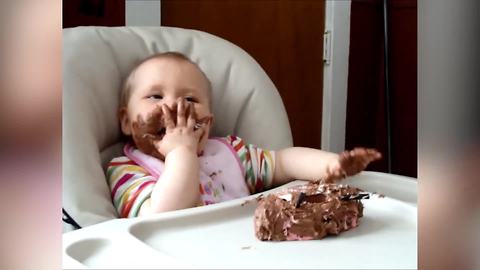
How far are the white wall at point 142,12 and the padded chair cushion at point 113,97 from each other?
0.16 metres

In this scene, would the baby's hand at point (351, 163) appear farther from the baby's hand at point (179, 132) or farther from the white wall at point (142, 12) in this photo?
the white wall at point (142, 12)

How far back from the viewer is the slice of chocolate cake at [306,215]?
44 centimetres

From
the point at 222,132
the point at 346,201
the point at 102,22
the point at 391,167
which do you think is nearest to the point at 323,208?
the point at 346,201

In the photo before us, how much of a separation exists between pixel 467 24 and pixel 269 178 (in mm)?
583

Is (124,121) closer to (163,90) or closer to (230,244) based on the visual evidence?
(163,90)

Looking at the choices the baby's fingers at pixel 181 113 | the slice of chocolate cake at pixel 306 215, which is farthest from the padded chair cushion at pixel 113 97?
the slice of chocolate cake at pixel 306 215

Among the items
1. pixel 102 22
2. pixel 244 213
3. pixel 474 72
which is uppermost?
pixel 102 22

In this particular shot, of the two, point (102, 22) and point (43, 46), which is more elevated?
point (102, 22)

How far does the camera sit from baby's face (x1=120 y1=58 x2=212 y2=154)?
28.2 inches

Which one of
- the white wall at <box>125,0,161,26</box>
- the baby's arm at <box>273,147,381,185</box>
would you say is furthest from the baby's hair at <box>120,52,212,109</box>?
the white wall at <box>125,0,161,26</box>

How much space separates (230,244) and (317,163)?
0.75ft

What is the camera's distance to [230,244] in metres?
0.43

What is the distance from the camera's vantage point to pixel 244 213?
0.54 meters

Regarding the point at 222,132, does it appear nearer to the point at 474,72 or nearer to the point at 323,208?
the point at 323,208
